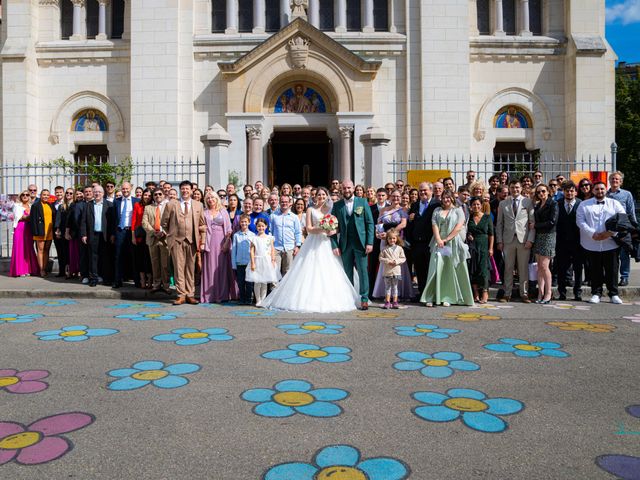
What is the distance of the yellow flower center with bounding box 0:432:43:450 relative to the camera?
Result: 3594 mm

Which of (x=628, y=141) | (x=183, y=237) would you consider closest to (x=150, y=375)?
(x=183, y=237)

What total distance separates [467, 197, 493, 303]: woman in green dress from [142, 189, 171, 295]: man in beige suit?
209 inches

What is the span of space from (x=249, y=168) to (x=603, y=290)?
41.7 ft

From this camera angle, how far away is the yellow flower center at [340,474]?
10.6 ft

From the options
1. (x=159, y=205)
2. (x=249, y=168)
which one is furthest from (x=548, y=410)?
(x=249, y=168)

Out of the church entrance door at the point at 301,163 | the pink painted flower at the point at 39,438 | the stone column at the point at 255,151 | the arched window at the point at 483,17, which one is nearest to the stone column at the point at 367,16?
the arched window at the point at 483,17

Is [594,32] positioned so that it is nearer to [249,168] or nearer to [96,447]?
[249,168]

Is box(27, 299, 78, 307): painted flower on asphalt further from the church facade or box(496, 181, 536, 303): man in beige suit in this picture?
the church facade

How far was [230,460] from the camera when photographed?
341 centimetres

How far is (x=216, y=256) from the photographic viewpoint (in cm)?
970

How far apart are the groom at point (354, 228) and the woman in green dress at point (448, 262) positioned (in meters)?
1.11

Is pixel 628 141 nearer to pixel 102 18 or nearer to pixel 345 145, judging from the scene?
pixel 345 145

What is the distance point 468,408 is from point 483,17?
2065 cm

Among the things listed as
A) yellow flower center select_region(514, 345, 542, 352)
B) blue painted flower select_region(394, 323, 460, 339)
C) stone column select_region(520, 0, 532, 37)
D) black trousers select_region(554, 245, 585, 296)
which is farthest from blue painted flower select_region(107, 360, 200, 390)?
stone column select_region(520, 0, 532, 37)
